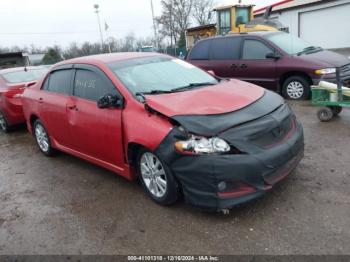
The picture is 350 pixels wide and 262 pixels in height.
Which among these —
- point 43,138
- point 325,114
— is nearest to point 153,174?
point 43,138

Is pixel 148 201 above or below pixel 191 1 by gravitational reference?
below

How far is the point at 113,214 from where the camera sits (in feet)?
12.8

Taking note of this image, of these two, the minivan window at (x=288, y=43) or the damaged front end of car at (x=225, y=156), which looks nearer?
the damaged front end of car at (x=225, y=156)

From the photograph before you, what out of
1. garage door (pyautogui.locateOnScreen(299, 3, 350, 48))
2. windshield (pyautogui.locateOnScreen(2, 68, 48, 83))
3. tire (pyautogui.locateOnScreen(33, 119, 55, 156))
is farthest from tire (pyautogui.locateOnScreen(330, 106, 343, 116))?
garage door (pyautogui.locateOnScreen(299, 3, 350, 48))

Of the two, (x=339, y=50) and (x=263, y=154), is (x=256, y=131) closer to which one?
(x=263, y=154)

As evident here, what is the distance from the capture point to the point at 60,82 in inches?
211

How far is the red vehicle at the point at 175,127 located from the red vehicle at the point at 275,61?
3868mm

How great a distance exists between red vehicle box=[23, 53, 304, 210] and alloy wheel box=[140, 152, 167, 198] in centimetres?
1

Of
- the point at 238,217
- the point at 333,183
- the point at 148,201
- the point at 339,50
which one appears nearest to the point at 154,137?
the point at 148,201

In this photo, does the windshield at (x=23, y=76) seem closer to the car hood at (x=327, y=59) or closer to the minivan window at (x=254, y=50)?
the minivan window at (x=254, y=50)

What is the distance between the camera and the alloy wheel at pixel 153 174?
377 cm

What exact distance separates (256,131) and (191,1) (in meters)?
54.5

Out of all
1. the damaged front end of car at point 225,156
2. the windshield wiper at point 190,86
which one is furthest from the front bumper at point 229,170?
the windshield wiper at point 190,86

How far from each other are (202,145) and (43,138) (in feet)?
12.2
